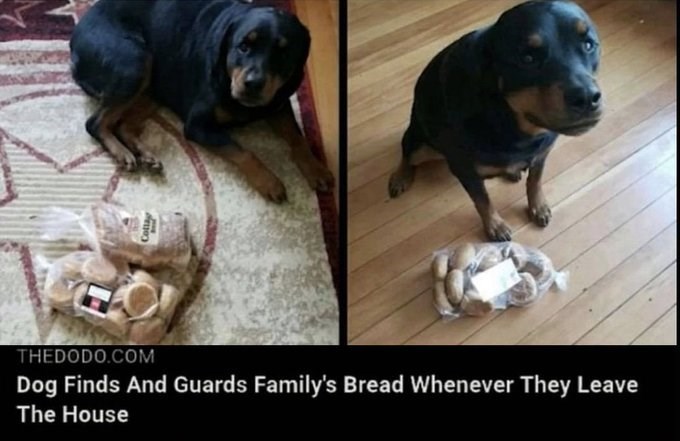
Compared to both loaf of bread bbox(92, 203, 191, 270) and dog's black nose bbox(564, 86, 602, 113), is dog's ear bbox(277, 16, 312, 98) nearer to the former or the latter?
loaf of bread bbox(92, 203, 191, 270)

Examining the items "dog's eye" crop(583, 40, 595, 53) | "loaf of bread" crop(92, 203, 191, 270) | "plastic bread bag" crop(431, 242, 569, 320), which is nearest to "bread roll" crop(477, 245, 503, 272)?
"plastic bread bag" crop(431, 242, 569, 320)

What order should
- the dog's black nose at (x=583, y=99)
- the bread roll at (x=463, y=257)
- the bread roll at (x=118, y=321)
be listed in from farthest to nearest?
the bread roll at (x=463, y=257)
the bread roll at (x=118, y=321)
the dog's black nose at (x=583, y=99)

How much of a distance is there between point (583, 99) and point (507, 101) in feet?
0.43

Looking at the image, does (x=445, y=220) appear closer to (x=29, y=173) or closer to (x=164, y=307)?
(x=164, y=307)

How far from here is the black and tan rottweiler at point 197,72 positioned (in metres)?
1.24

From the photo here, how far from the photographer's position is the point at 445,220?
50.3 inches

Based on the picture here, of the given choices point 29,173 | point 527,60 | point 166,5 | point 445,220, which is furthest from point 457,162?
point 29,173

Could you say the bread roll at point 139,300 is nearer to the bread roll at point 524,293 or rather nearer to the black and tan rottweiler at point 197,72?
the black and tan rottweiler at point 197,72

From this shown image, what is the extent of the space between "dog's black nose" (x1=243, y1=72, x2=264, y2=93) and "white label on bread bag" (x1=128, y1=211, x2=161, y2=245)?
0.25 m

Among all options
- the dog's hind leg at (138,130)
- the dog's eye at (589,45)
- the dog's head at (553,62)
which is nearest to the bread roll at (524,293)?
the dog's head at (553,62)

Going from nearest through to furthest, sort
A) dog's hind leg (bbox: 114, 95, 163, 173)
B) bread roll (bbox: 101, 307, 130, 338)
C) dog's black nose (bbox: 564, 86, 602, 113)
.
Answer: dog's black nose (bbox: 564, 86, 602, 113)
bread roll (bbox: 101, 307, 130, 338)
dog's hind leg (bbox: 114, 95, 163, 173)

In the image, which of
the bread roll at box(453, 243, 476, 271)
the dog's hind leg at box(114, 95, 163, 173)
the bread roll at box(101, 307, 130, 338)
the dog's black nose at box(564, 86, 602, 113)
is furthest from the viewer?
the dog's hind leg at box(114, 95, 163, 173)

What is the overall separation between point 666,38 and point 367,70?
0.61 m

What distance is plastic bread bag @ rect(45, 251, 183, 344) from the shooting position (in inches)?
42.6
